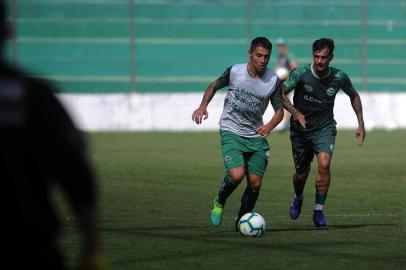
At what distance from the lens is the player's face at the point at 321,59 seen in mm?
11547

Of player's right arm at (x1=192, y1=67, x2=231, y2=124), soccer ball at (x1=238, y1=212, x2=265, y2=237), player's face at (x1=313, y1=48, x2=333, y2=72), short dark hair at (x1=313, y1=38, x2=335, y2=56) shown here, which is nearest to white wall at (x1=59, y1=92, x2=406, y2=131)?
player's face at (x1=313, y1=48, x2=333, y2=72)

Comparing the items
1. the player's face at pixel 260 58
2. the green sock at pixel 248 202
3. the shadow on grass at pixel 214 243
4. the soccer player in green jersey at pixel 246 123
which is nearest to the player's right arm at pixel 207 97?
the soccer player in green jersey at pixel 246 123

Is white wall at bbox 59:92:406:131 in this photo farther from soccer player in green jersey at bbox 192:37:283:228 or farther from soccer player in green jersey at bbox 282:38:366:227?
soccer player in green jersey at bbox 192:37:283:228

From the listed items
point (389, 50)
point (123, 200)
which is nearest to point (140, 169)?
point (123, 200)

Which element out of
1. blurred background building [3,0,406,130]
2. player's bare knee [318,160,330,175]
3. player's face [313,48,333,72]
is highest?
player's face [313,48,333,72]

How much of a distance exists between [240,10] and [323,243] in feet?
94.5

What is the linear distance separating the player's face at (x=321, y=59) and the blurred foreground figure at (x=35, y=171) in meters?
7.50

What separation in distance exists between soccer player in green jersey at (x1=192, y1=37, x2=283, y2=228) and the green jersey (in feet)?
1.84

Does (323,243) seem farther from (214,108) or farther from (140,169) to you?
(214,108)

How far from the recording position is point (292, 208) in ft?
39.1

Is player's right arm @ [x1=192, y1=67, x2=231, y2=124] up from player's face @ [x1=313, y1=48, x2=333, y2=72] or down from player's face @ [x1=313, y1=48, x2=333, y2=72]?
down

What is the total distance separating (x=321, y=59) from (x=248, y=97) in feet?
3.10

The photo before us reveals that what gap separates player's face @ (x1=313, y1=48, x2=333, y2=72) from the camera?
11.5 m

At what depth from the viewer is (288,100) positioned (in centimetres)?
1134
